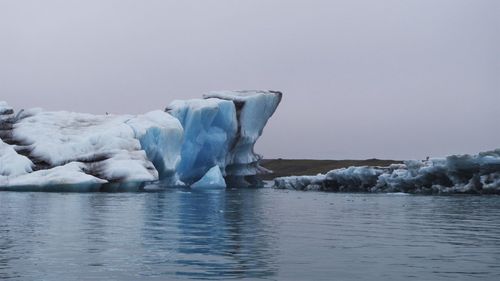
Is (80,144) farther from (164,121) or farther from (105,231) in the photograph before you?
(105,231)

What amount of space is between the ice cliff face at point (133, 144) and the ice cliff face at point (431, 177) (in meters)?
9.45

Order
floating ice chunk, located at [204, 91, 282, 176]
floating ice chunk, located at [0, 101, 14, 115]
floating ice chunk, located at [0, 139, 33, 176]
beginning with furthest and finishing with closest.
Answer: floating ice chunk, located at [204, 91, 282, 176] < floating ice chunk, located at [0, 101, 14, 115] < floating ice chunk, located at [0, 139, 33, 176]

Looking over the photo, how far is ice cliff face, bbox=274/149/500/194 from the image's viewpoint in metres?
44.5

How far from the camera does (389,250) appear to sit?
14.0m

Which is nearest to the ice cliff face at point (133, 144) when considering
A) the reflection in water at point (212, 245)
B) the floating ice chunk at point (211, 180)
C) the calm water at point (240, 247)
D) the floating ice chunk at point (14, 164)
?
the floating ice chunk at point (14, 164)

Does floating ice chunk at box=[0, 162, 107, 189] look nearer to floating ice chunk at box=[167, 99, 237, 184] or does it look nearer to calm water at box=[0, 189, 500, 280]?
calm water at box=[0, 189, 500, 280]

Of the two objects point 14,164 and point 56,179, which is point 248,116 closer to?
point 56,179

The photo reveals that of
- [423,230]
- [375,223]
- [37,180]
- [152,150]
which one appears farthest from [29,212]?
[152,150]

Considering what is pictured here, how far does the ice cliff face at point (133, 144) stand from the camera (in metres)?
41.2

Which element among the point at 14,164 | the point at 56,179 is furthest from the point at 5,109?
the point at 56,179

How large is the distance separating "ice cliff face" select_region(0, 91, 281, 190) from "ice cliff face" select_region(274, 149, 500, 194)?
372 inches

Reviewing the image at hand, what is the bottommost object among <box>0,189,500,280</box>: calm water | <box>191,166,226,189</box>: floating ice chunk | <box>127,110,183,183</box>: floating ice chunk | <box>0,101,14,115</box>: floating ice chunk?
<box>0,189,500,280</box>: calm water

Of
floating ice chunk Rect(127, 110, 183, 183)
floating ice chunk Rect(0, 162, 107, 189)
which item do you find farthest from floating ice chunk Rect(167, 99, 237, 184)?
floating ice chunk Rect(0, 162, 107, 189)

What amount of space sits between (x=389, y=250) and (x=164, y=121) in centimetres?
3700
